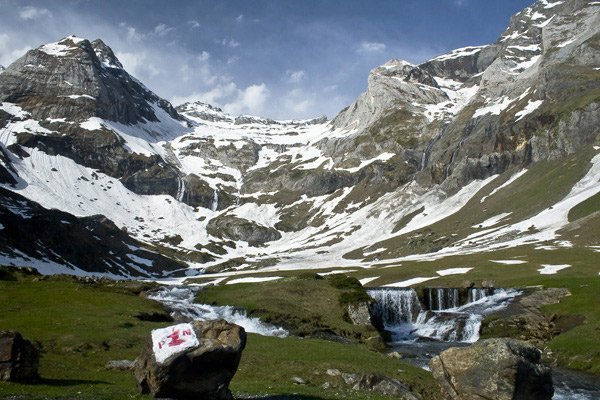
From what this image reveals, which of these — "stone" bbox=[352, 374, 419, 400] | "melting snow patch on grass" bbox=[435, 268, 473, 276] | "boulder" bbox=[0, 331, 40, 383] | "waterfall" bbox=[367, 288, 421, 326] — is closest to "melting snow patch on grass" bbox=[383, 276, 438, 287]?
"melting snow patch on grass" bbox=[435, 268, 473, 276]

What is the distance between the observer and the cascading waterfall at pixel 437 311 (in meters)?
68.5

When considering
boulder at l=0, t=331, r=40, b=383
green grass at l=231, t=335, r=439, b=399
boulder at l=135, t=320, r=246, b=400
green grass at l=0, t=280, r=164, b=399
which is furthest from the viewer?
green grass at l=231, t=335, r=439, b=399

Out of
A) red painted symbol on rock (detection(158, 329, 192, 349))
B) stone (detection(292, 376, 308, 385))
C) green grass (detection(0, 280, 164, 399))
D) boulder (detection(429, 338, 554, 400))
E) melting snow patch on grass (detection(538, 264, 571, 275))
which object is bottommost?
melting snow patch on grass (detection(538, 264, 571, 275))

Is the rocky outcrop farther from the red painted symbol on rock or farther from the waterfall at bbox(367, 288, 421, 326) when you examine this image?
the red painted symbol on rock

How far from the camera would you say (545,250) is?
391ft

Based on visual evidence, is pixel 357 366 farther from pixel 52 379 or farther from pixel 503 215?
pixel 503 215

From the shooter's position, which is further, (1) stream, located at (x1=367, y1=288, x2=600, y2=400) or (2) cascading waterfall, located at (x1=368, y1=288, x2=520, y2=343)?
(2) cascading waterfall, located at (x1=368, y1=288, x2=520, y2=343)

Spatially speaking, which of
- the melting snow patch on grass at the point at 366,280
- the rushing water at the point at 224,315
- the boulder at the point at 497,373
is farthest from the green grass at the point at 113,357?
the melting snow patch on grass at the point at 366,280

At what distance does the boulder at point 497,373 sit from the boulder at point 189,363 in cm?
1365

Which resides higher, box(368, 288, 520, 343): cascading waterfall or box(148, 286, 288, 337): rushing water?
box(148, 286, 288, 337): rushing water

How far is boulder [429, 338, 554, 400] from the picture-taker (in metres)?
28.0

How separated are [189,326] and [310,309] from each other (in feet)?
162

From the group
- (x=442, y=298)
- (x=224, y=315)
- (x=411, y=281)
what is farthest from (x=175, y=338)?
(x=411, y=281)

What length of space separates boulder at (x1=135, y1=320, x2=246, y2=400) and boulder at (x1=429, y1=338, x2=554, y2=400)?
13.7 meters
